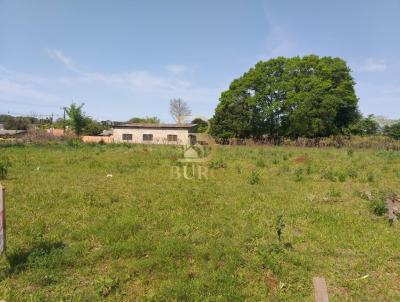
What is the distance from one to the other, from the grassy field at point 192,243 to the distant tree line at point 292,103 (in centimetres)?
2896

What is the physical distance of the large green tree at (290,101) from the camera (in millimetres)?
36250

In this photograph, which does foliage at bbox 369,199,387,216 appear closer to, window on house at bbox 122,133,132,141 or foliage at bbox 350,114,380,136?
foliage at bbox 350,114,380,136

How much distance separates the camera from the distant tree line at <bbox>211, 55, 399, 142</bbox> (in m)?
36.3

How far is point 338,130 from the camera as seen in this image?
37.7 m

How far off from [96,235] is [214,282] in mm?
2308

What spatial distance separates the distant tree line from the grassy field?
29.0 metres

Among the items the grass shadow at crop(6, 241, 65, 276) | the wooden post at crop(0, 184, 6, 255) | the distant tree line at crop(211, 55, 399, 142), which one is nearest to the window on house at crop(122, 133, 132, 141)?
the distant tree line at crop(211, 55, 399, 142)

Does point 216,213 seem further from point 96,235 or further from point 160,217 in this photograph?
point 96,235

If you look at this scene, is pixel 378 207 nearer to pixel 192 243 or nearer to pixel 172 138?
pixel 192 243

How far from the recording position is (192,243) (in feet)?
16.5

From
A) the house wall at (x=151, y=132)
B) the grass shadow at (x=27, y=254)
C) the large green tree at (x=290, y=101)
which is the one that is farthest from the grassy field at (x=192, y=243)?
the house wall at (x=151, y=132)

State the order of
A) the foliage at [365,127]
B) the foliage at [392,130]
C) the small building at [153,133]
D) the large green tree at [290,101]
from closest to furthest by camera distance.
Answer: the large green tree at [290,101] → the foliage at [365,127] → the small building at [153,133] → the foliage at [392,130]

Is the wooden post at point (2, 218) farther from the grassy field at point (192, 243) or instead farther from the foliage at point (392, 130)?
the foliage at point (392, 130)

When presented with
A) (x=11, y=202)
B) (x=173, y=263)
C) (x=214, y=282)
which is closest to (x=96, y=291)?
(x=173, y=263)
